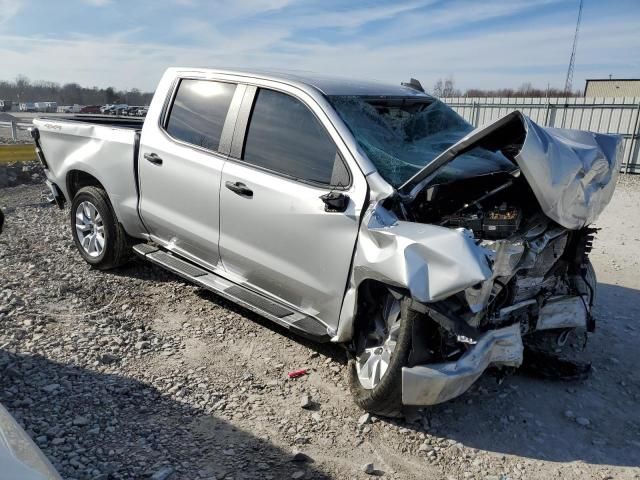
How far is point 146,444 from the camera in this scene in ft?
9.47

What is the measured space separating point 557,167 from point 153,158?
10.1 feet

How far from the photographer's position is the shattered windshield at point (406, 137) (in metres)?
3.37

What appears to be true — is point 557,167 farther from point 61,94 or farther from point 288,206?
point 61,94

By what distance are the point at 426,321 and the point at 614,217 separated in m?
7.91

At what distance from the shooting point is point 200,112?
4.27 metres

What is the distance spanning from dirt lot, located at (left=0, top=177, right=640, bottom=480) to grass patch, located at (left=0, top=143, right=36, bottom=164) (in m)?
6.86

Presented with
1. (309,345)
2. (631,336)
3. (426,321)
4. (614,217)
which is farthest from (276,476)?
(614,217)

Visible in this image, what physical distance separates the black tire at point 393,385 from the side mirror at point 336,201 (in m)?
0.68

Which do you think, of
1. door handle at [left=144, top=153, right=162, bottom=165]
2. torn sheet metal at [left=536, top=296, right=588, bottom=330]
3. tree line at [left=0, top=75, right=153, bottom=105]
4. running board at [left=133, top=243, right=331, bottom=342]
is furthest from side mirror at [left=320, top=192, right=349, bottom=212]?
tree line at [left=0, top=75, right=153, bottom=105]

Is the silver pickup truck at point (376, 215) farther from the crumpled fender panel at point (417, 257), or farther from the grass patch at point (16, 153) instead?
the grass patch at point (16, 153)

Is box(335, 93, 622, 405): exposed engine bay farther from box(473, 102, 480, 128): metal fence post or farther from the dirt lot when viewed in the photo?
box(473, 102, 480, 128): metal fence post

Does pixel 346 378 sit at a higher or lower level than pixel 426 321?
lower

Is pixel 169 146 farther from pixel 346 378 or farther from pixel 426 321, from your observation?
pixel 426 321

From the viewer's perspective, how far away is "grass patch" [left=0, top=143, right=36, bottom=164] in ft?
34.4
